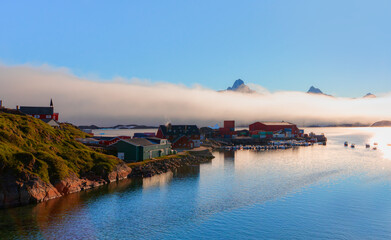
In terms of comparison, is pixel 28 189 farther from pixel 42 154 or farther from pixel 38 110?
pixel 38 110

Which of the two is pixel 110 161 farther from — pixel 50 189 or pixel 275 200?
pixel 275 200

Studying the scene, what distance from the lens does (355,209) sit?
3891cm

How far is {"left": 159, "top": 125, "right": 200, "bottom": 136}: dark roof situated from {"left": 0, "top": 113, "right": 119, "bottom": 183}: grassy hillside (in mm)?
59429

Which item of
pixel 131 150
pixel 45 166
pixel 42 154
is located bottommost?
pixel 45 166

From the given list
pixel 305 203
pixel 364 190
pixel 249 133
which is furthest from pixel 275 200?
pixel 249 133

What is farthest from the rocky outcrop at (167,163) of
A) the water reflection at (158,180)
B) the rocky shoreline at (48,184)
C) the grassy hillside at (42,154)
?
the grassy hillside at (42,154)

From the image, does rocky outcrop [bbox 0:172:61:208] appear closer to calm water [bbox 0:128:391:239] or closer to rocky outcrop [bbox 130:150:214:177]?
calm water [bbox 0:128:391:239]

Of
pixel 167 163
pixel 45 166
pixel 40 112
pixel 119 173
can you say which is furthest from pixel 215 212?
pixel 40 112

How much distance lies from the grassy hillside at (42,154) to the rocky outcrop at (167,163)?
585cm

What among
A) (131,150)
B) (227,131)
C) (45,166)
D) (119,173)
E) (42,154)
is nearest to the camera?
(45,166)

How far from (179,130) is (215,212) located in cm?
8748

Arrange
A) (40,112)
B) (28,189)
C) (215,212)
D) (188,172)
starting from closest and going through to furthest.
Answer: (215,212) → (28,189) → (188,172) → (40,112)

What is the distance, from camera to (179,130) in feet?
407

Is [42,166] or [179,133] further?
[179,133]
